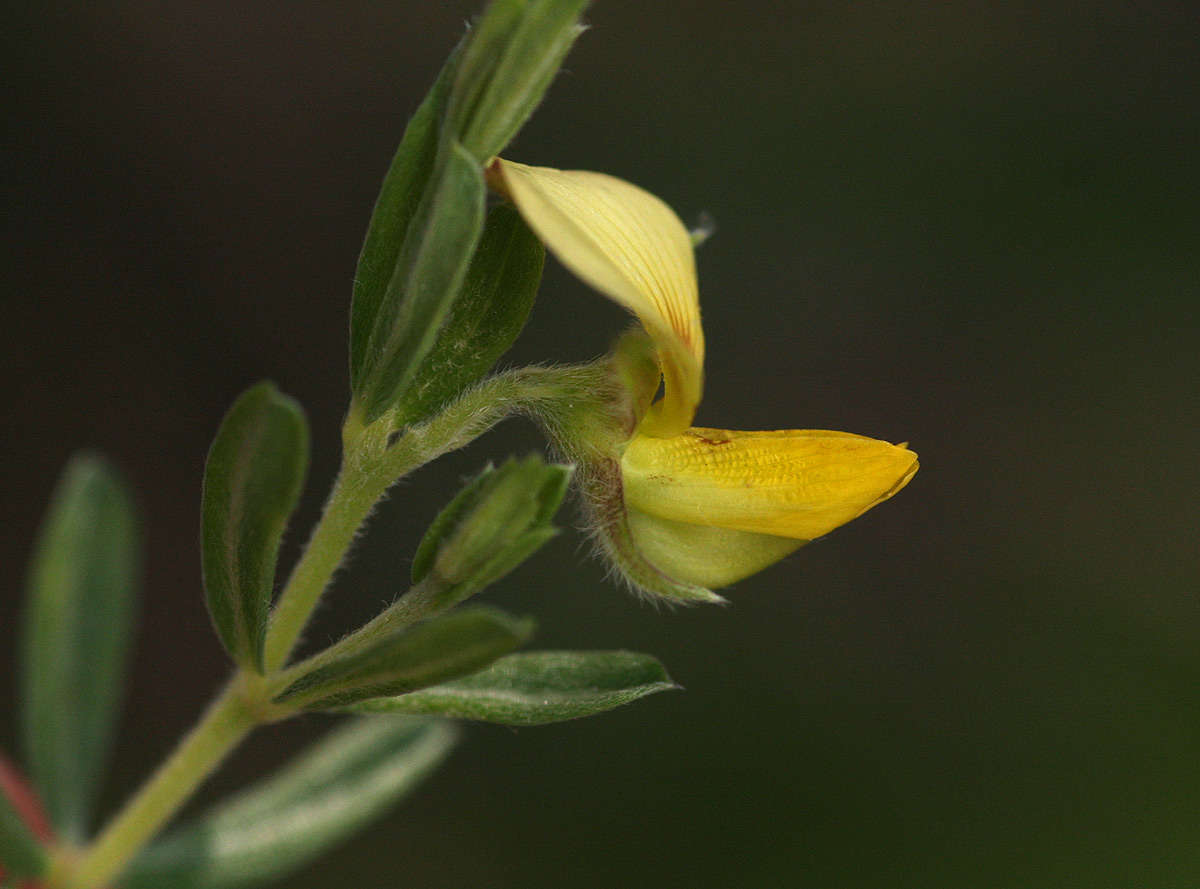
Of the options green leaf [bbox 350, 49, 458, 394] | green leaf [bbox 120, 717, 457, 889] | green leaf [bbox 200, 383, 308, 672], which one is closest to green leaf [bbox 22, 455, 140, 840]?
green leaf [bbox 120, 717, 457, 889]

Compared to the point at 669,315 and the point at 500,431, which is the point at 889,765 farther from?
the point at 669,315

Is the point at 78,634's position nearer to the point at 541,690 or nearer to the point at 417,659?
the point at 541,690

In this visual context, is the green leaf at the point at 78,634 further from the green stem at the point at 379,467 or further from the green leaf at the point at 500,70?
the green leaf at the point at 500,70

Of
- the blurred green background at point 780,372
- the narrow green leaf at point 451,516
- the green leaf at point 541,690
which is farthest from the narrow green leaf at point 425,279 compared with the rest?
the blurred green background at point 780,372

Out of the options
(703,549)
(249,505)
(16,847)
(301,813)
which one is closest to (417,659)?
(249,505)

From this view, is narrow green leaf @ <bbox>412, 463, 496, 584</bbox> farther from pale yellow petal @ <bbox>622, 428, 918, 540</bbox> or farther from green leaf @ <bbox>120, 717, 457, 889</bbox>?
green leaf @ <bbox>120, 717, 457, 889</bbox>

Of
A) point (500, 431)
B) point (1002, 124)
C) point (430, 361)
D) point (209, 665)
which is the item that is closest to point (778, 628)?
point (500, 431)

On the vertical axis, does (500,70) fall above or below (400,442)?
above
